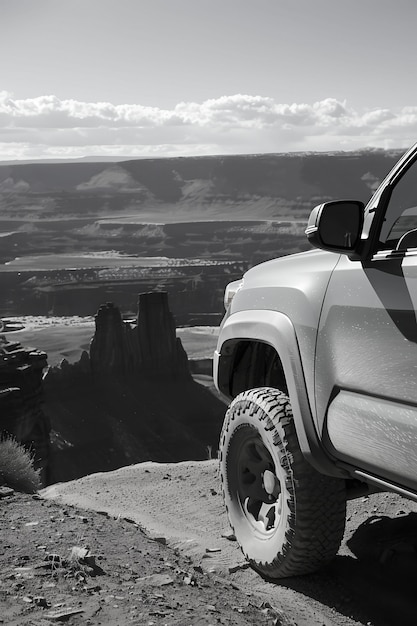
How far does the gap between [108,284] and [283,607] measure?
140435 mm

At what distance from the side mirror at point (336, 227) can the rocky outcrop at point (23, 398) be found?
32219mm

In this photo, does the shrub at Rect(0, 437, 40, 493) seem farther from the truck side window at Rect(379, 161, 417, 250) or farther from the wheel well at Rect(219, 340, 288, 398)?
the truck side window at Rect(379, 161, 417, 250)

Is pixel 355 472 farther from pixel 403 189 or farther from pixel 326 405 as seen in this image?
pixel 403 189

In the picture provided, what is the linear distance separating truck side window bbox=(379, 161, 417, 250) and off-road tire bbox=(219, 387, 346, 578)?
41.9 inches

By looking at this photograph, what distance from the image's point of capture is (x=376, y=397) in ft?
9.68

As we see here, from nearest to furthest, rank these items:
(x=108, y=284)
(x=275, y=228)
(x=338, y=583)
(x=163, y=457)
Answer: (x=338, y=583) → (x=163, y=457) → (x=108, y=284) → (x=275, y=228)

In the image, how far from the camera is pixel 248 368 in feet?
14.8

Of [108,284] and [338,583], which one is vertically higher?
[338,583]

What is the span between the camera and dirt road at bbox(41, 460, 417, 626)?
3.63m

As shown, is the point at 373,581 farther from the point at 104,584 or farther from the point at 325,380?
the point at 104,584

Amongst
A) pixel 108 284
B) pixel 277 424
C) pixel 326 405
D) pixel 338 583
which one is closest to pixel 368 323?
pixel 326 405

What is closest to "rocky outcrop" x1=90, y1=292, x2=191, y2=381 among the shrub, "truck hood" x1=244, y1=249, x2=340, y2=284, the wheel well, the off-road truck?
the shrub

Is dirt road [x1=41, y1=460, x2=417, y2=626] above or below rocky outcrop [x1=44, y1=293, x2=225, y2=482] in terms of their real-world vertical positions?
above

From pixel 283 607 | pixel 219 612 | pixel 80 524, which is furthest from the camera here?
pixel 80 524
